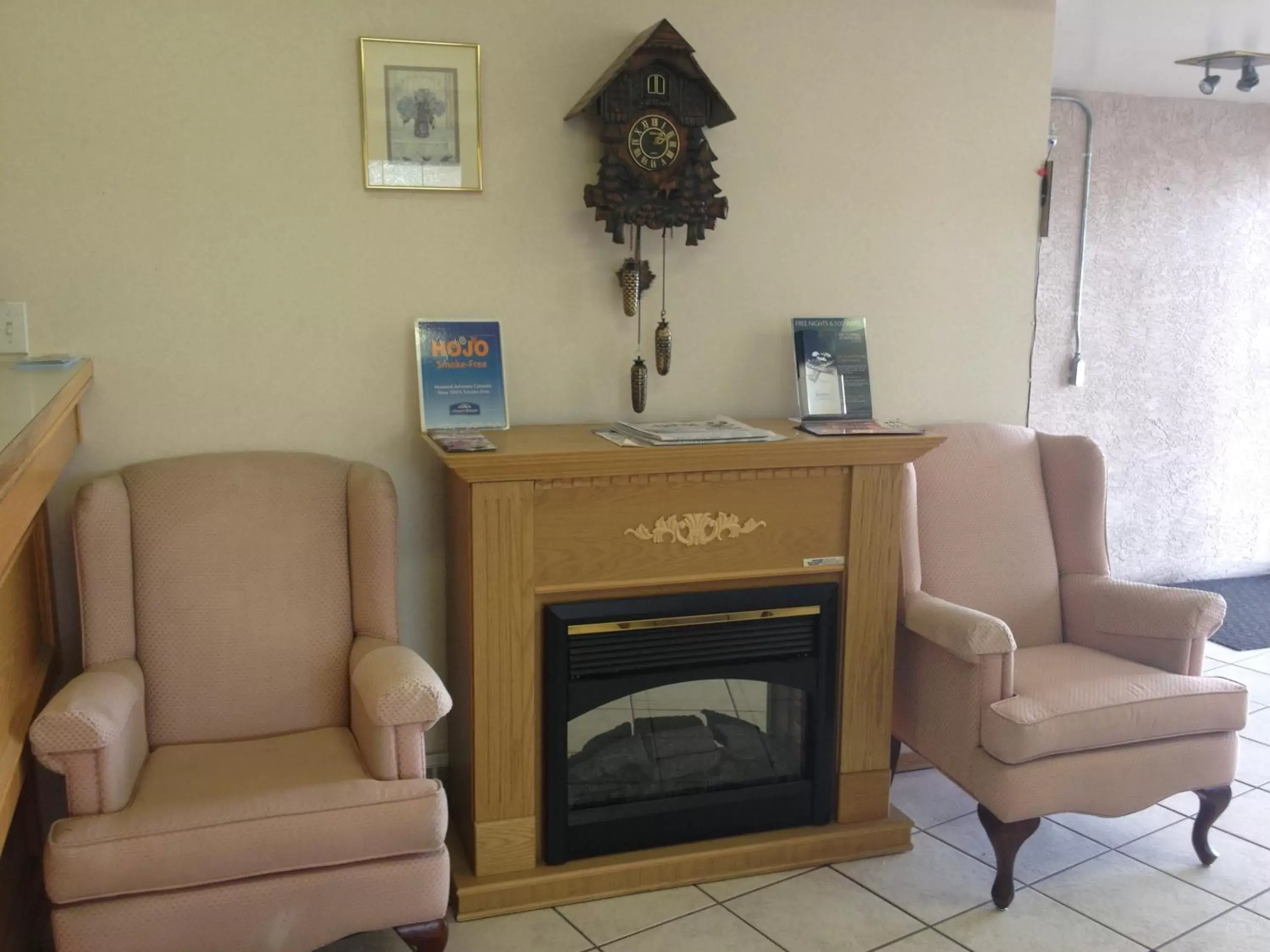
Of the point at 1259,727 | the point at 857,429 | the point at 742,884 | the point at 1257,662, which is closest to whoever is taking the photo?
the point at 742,884

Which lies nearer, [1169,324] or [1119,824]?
[1119,824]

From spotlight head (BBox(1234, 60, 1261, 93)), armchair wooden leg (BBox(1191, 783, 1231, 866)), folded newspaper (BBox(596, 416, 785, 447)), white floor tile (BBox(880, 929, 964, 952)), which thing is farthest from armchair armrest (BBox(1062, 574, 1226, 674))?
spotlight head (BBox(1234, 60, 1261, 93))

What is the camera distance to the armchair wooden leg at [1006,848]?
2.44 meters

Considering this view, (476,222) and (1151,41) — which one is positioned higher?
(1151,41)

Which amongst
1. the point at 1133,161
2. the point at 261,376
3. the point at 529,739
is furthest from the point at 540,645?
the point at 1133,161

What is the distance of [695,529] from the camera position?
2.48 meters

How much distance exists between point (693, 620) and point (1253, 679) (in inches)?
101

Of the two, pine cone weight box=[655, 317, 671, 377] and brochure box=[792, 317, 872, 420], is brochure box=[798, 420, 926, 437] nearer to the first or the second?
brochure box=[792, 317, 872, 420]

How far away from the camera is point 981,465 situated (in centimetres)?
300

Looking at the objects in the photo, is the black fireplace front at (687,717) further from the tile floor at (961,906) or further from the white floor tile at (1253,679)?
the white floor tile at (1253,679)

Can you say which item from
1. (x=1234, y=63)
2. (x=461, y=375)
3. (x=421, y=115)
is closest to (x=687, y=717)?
(x=461, y=375)

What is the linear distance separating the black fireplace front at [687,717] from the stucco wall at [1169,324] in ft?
8.06

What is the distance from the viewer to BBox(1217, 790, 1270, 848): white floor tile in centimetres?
281

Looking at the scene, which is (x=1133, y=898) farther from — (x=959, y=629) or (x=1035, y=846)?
(x=959, y=629)
